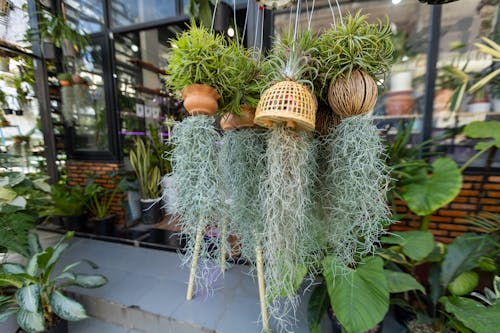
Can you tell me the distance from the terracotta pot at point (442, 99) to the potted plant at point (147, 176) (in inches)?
99.1

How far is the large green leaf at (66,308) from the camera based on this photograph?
1.11 meters

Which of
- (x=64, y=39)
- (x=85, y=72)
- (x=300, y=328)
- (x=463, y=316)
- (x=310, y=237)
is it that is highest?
(x=64, y=39)

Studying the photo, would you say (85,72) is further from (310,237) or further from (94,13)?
(310,237)

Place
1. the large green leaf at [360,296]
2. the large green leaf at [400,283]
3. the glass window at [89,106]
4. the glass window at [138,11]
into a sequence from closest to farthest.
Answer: the large green leaf at [360,296] → the large green leaf at [400,283] → the glass window at [138,11] → the glass window at [89,106]

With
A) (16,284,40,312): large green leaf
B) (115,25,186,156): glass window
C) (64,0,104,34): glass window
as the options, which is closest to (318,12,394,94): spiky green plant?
(16,284,40,312): large green leaf

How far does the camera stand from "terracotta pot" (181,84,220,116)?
0.58m

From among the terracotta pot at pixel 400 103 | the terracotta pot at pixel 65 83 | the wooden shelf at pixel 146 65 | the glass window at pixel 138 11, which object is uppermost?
the glass window at pixel 138 11

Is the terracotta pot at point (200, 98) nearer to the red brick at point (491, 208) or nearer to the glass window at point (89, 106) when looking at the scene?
the red brick at point (491, 208)

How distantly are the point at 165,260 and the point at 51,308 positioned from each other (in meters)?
0.74

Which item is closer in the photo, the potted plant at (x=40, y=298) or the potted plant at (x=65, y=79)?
the potted plant at (x=40, y=298)

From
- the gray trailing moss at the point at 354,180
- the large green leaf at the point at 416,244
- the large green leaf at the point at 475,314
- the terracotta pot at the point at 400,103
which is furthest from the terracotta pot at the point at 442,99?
the gray trailing moss at the point at 354,180

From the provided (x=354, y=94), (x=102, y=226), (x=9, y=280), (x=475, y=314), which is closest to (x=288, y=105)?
(x=354, y=94)

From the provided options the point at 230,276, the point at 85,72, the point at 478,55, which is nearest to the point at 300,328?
the point at 230,276

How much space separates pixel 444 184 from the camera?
1160mm
